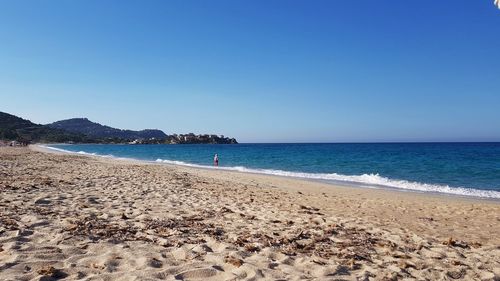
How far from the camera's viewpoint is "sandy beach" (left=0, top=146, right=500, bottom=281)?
4.43 meters

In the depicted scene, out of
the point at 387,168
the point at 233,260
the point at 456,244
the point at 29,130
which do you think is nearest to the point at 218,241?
the point at 233,260

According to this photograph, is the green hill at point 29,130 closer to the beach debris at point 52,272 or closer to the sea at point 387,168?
the sea at point 387,168

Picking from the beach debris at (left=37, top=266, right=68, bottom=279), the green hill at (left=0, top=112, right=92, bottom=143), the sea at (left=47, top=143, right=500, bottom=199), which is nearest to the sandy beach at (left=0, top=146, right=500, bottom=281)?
the beach debris at (left=37, top=266, right=68, bottom=279)

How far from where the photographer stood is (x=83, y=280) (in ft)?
12.7

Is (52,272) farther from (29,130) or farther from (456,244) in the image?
(29,130)

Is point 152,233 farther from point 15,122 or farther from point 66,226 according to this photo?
point 15,122

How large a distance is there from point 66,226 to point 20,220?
2.92ft

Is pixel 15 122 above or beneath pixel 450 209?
above

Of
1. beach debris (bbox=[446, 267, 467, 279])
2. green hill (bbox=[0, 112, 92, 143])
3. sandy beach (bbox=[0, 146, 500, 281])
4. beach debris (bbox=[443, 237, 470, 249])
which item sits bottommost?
beach debris (bbox=[443, 237, 470, 249])

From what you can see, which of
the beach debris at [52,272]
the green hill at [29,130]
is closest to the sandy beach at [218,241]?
the beach debris at [52,272]

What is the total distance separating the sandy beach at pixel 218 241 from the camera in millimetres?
4430

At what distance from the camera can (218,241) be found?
5.78 meters

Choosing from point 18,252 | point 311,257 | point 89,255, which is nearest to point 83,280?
point 89,255

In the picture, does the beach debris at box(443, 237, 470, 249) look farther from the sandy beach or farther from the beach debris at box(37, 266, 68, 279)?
Answer: the beach debris at box(37, 266, 68, 279)
